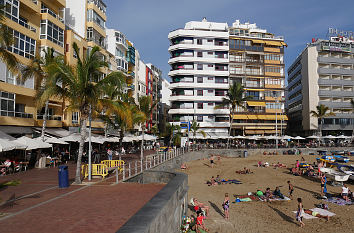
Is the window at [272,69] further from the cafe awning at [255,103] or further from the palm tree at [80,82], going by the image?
the palm tree at [80,82]

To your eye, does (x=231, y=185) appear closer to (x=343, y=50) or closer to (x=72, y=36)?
(x=72, y=36)

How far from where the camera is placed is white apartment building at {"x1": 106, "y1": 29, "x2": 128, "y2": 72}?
46844 mm

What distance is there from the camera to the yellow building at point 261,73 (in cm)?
5975

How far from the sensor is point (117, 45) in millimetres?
47719

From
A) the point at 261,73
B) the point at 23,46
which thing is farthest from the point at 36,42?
the point at 261,73

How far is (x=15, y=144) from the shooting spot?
17.0 m

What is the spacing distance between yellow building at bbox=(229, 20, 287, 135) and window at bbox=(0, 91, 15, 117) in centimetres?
4523

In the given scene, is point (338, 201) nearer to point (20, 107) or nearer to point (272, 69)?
point (20, 107)

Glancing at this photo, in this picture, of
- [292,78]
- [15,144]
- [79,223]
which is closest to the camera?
[79,223]

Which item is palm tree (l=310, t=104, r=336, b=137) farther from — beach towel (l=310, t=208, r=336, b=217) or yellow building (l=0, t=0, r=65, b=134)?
yellow building (l=0, t=0, r=65, b=134)

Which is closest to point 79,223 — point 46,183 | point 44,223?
point 44,223

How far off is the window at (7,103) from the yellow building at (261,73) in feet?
148

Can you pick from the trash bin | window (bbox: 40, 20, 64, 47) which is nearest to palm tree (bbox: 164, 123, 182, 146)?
window (bbox: 40, 20, 64, 47)

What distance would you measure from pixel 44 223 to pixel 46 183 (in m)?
7.46
